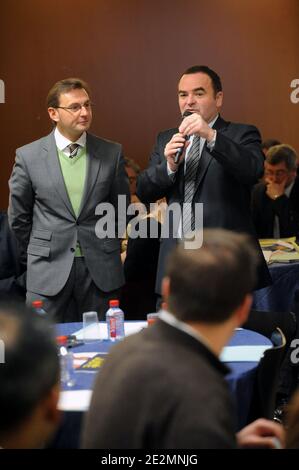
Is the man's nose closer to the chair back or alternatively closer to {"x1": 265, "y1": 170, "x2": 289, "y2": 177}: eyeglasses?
the chair back

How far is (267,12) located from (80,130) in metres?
3.92

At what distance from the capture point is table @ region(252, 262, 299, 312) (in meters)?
4.71

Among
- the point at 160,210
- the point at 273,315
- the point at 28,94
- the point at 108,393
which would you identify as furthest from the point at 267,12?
the point at 108,393

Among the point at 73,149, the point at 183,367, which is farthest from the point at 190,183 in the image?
the point at 183,367

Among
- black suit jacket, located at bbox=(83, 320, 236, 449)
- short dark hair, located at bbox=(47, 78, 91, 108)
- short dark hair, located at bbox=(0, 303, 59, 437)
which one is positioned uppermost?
short dark hair, located at bbox=(47, 78, 91, 108)

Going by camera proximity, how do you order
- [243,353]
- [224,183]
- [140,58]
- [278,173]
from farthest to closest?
1. [140,58]
2. [278,173]
3. [224,183]
4. [243,353]

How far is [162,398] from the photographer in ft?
4.92

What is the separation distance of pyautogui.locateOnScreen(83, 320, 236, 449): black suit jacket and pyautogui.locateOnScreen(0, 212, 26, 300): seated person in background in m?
3.20

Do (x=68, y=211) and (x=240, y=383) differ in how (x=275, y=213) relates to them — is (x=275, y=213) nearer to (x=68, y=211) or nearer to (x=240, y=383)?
(x=68, y=211)

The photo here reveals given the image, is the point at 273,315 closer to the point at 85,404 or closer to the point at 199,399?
the point at 85,404

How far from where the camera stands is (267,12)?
712cm

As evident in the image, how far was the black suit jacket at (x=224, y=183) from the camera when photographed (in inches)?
131

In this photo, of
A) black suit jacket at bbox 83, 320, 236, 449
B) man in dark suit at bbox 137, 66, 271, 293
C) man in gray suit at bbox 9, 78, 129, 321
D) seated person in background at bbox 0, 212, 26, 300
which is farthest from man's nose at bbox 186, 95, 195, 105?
black suit jacket at bbox 83, 320, 236, 449

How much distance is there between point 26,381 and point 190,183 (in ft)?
7.64
